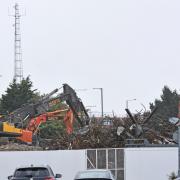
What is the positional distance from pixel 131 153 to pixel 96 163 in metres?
2.12

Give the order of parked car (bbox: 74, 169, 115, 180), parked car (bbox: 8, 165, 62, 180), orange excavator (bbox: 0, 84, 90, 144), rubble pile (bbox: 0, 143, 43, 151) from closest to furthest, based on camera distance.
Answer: parked car (bbox: 74, 169, 115, 180), parked car (bbox: 8, 165, 62, 180), rubble pile (bbox: 0, 143, 43, 151), orange excavator (bbox: 0, 84, 90, 144)

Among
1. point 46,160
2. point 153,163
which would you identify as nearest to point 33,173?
point 46,160

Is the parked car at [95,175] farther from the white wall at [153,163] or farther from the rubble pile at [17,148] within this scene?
the rubble pile at [17,148]

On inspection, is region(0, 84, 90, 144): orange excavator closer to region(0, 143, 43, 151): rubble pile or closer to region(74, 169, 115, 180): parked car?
region(0, 143, 43, 151): rubble pile

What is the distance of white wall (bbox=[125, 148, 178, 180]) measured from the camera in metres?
36.3

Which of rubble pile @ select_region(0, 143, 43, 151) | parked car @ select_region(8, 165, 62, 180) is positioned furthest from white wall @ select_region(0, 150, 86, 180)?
parked car @ select_region(8, 165, 62, 180)

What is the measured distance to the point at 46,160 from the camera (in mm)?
36594

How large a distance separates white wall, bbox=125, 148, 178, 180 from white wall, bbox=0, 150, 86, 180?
2.89 meters

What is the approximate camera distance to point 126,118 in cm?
4362

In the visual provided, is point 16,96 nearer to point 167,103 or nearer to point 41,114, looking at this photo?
point 167,103

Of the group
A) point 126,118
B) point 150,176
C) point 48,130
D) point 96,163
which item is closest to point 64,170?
point 96,163

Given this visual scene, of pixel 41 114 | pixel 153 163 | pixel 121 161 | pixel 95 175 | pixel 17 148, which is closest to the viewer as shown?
pixel 95 175

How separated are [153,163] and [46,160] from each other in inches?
220

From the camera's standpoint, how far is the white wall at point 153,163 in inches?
1428
